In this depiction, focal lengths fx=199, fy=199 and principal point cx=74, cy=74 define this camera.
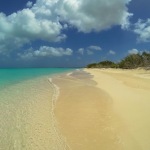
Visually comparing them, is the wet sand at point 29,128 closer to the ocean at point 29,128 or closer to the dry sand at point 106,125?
the ocean at point 29,128

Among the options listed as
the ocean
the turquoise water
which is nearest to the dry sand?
the ocean

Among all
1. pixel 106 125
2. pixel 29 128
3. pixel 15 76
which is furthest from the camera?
pixel 15 76

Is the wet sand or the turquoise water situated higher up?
the turquoise water

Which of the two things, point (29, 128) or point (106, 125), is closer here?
point (106, 125)

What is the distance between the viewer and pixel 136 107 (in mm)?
7410

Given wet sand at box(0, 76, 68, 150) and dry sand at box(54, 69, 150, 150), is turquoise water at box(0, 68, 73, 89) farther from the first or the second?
dry sand at box(54, 69, 150, 150)

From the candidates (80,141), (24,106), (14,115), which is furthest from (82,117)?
(24,106)

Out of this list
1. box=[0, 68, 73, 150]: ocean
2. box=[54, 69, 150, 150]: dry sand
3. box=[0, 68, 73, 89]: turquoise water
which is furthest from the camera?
box=[0, 68, 73, 89]: turquoise water

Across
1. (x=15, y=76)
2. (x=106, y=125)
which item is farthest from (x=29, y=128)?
(x=15, y=76)

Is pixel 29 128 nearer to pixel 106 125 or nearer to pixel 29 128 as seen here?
pixel 29 128

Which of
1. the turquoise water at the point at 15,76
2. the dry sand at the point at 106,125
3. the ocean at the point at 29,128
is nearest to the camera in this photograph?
the dry sand at the point at 106,125

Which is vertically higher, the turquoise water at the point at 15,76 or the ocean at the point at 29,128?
the turquoise water at the point at 15,76

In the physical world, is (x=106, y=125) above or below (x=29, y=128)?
above

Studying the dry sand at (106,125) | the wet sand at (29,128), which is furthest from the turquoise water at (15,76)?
the dry sand at (106,125)
